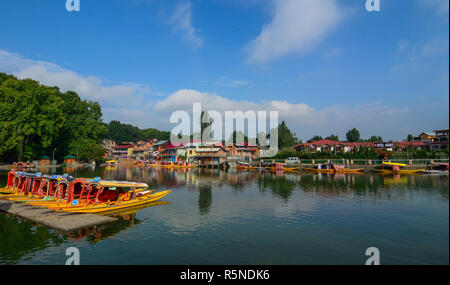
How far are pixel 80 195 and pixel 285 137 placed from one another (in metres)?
77.3

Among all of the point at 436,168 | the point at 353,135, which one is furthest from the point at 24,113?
the point at 353,135

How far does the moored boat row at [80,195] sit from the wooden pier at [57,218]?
0.77 meters

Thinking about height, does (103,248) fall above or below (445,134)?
below

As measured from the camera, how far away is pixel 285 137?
87.0 meters

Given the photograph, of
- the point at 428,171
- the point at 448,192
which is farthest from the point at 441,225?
the point at 428,171

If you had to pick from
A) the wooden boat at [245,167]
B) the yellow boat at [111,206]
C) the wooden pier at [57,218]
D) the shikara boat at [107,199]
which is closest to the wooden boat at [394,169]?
the wooden boat at [245,167]

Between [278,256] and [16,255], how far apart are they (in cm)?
1173

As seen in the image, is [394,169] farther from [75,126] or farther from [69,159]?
[69,159]

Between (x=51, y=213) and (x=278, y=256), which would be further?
(x=51, y=213)

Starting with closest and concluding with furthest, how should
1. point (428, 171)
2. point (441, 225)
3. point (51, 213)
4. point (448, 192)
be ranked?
1. point (441, 225)
2. point (51, 213)
3. point (448, 192)
4. point (428, 171)

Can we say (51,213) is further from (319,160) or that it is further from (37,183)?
(319,160)

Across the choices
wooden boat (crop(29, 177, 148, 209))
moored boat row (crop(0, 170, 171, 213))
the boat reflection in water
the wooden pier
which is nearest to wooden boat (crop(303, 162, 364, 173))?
moored boat row (crop(0, 170, 171, 213))
